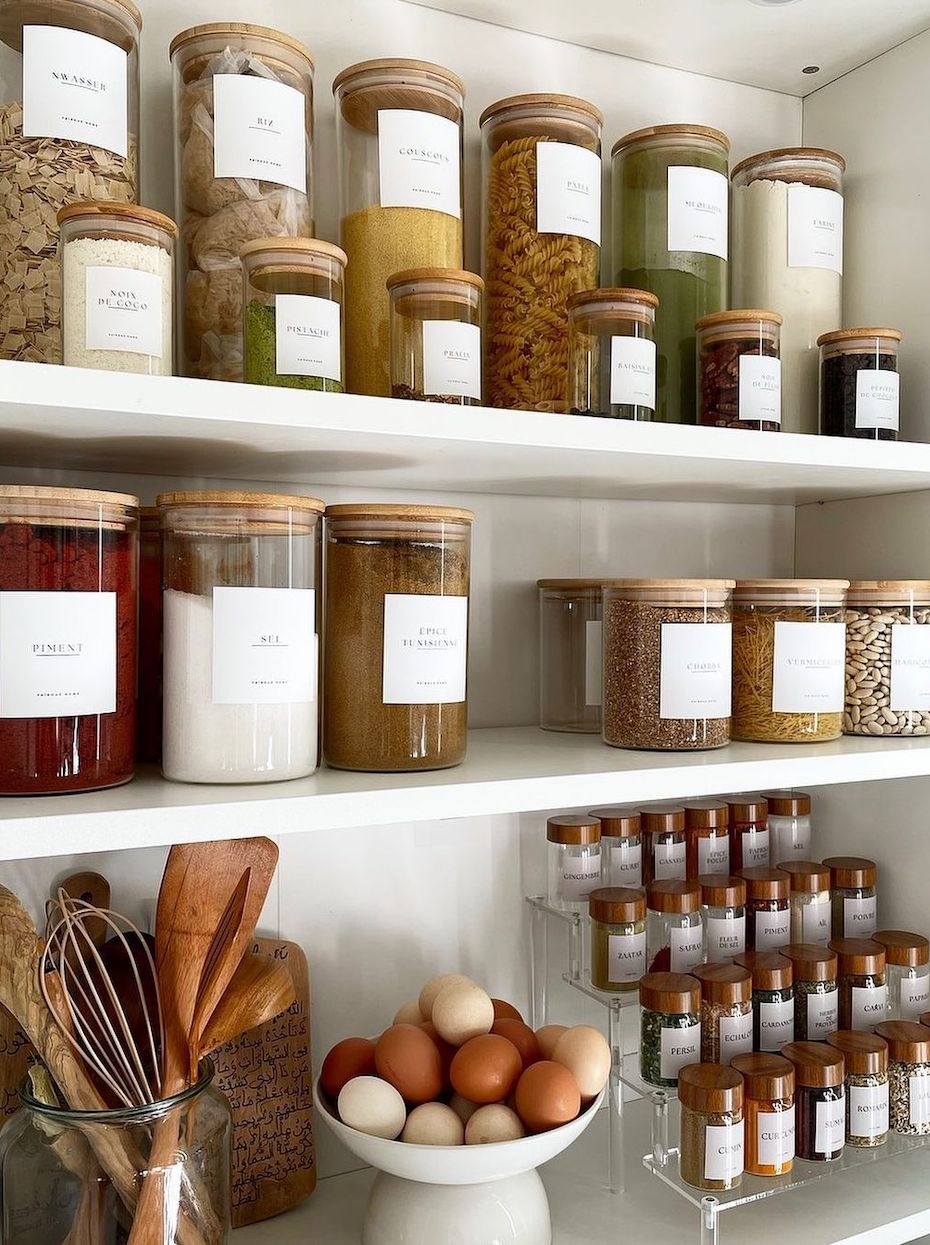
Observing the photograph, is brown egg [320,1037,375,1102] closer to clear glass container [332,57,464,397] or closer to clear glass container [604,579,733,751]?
clear glass container [604,579,733,751]

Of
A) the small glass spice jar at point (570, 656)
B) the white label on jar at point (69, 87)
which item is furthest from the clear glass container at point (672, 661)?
the white label on jar at point (69, 87)

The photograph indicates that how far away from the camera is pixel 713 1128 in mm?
959

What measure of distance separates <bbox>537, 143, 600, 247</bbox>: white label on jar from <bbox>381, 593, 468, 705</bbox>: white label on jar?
39 centimetres

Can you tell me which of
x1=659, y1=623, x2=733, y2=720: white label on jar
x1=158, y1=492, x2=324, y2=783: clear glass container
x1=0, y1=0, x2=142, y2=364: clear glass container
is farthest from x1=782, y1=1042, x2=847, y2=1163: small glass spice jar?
x1=0, y1=0, x2=142, y2=364: clear glass container

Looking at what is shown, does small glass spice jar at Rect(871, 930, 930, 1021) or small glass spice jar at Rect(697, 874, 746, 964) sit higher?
small glass spice jar at Rect(697, 874, 746, 964)

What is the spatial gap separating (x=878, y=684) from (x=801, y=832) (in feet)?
0.87

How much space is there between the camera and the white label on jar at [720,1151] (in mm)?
959

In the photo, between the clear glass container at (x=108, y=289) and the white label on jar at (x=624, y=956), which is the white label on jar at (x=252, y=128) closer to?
the clear glass container at (x=108, y=289)

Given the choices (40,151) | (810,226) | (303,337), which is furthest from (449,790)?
(810,226)

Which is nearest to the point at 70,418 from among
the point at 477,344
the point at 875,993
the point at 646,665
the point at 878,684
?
the point at 477,344

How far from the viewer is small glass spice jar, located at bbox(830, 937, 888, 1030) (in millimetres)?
1106

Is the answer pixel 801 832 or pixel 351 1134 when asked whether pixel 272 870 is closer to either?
pixel 351 1134

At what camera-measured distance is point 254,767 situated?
81 cm

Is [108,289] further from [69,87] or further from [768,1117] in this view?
[768,1117]
